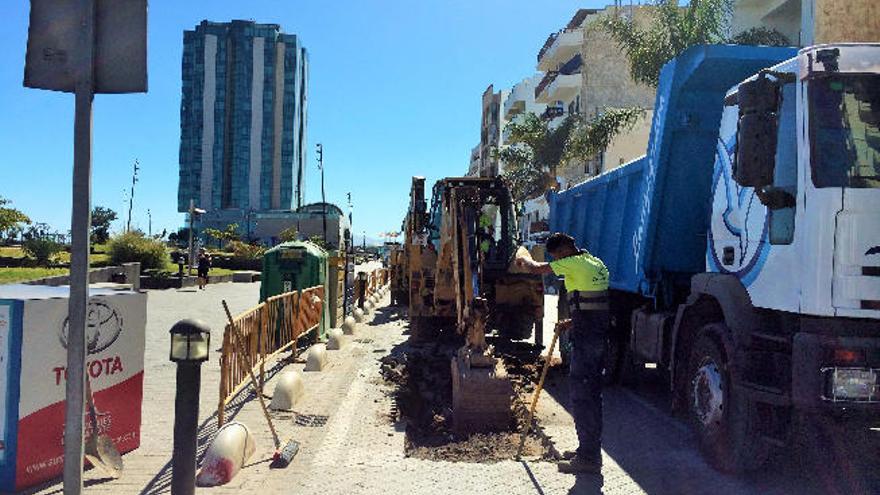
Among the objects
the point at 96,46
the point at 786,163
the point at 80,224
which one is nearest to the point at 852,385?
the point at 786,163

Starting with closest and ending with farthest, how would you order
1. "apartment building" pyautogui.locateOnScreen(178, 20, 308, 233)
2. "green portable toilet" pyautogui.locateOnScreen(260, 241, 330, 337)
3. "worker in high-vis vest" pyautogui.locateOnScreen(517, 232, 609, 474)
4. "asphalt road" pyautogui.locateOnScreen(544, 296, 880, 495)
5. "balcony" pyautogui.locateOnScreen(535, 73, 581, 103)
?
"asphalt road" pyautogui.locateOnScreen(544, 296, 880, 495) < "worker in high-vis vest" pyautogui.locateOnScreen(517, 232, 609, 474) < "green portable toilet" pyautogui.locateOnScreen(260, 241, 330, 337) < "balcony" pyautogui.locateOnScreen(535, 73, 581, 103) < "apartment building" pyautogui.locateOnScreen(178, 20, 308, 233)

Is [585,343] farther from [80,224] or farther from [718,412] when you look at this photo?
[80,224]

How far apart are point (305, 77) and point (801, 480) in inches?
5275

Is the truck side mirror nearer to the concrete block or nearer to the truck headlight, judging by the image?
the truck headlight

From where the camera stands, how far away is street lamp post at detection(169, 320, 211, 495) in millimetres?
4195

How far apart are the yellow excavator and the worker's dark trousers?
1.15 m

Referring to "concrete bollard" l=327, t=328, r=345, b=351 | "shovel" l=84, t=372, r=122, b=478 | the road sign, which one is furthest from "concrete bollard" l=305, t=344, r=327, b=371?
the road sign

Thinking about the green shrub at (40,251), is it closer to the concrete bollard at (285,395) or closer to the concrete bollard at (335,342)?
the concrete bollard at (335,342)

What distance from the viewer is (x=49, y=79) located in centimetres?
363

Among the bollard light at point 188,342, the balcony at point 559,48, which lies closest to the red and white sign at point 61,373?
the bollard light at point 188,342

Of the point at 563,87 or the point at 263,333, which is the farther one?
the point at 563,87

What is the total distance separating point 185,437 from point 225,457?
0.92 metres

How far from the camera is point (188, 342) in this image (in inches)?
167

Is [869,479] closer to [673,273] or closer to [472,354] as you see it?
[673,273]
